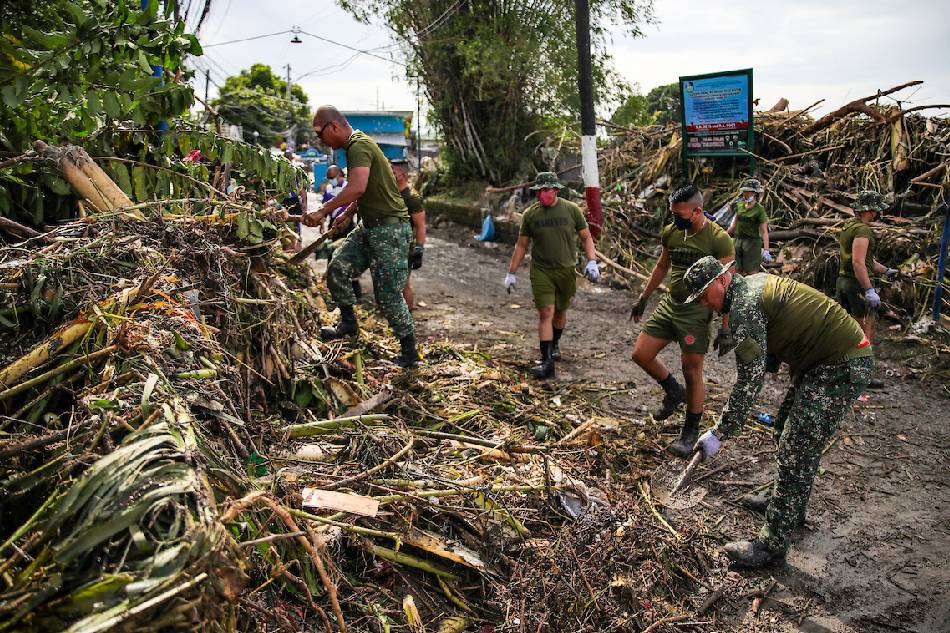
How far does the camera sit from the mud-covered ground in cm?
334

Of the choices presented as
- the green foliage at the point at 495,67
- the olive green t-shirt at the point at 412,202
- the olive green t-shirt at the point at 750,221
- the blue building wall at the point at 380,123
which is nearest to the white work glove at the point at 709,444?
the olive green t-shirt at the point at 412,202

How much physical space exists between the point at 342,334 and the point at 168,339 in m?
2.99

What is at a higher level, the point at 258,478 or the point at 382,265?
the point at 382,265

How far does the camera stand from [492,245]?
14000 mm

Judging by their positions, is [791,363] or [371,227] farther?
[371,227]

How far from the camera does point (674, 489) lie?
4.30 meters

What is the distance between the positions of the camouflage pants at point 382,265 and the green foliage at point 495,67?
1005 cm

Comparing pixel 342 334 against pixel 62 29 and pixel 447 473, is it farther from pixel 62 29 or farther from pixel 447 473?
pixel 62 29

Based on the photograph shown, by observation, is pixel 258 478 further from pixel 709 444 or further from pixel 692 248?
pixel 692 248

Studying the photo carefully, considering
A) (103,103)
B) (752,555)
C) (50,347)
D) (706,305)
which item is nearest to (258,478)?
(50,347)

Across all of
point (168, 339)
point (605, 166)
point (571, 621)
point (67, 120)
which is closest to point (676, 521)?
point (571, 621)

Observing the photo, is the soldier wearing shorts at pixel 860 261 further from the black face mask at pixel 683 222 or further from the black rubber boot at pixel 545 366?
the black rubber boot at pixel 545 366

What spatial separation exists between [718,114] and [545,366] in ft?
21.2

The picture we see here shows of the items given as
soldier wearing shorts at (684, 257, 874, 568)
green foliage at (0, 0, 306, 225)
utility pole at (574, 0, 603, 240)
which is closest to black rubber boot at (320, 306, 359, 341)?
green foliage at (0, 0, 306, 225)
